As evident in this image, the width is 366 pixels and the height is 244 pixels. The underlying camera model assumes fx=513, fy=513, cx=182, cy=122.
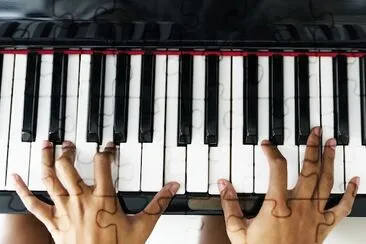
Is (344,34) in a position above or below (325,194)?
above

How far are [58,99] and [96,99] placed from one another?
0.08m

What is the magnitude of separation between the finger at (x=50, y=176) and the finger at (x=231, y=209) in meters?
0.32

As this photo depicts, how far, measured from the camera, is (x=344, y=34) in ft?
3.46

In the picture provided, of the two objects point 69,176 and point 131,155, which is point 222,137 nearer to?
point 131,155

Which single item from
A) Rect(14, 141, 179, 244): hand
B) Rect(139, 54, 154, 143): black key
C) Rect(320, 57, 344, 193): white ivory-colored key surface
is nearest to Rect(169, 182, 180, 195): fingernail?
Rect(14, 141, 179, 244): hand

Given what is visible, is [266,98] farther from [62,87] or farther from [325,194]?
[62,87]

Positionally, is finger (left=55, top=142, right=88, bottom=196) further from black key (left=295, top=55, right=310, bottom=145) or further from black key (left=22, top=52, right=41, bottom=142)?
black key (left=295, top=55, right=310, bottom=145)

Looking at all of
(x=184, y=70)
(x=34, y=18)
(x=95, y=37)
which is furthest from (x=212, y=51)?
(x=34, y=18)

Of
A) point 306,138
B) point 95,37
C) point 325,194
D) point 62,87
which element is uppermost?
point 95,37

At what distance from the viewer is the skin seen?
1003mm

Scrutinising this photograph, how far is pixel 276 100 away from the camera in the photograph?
1.06 metres

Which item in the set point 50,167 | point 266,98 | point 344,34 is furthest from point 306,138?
point 50,167

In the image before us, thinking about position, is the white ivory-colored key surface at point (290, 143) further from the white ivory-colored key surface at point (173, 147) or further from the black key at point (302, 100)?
the white ivory-colored key surface at point (173, 147)

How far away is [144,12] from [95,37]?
12cm
